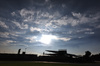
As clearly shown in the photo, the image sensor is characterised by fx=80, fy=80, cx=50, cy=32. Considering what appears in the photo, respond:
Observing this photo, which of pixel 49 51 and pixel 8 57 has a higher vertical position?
pixel 49 51

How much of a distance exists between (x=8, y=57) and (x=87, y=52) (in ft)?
188

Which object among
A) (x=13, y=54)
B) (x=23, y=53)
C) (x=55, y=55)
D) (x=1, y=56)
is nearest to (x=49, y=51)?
(x=55, y=55)

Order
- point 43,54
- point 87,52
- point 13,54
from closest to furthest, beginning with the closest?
point 87,52
point 13,54
point 43,54

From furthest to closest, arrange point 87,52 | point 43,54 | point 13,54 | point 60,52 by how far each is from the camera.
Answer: point 43,54 → point 13,54 → point 60,52 → point 87,52

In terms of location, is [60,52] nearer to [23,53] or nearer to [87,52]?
[87,52]

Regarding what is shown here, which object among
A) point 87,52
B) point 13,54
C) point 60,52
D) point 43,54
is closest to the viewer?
point 87,52

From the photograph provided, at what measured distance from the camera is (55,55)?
205 ft

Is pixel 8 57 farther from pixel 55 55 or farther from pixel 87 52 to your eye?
pixel 87 52

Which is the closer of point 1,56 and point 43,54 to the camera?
point 1,56

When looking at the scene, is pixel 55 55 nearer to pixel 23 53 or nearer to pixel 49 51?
pixel 49 51

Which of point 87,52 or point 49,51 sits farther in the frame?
point 49,51

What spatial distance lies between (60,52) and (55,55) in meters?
5.14

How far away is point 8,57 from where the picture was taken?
6100 centimetres

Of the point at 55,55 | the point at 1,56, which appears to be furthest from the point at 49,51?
the point at 1,56
